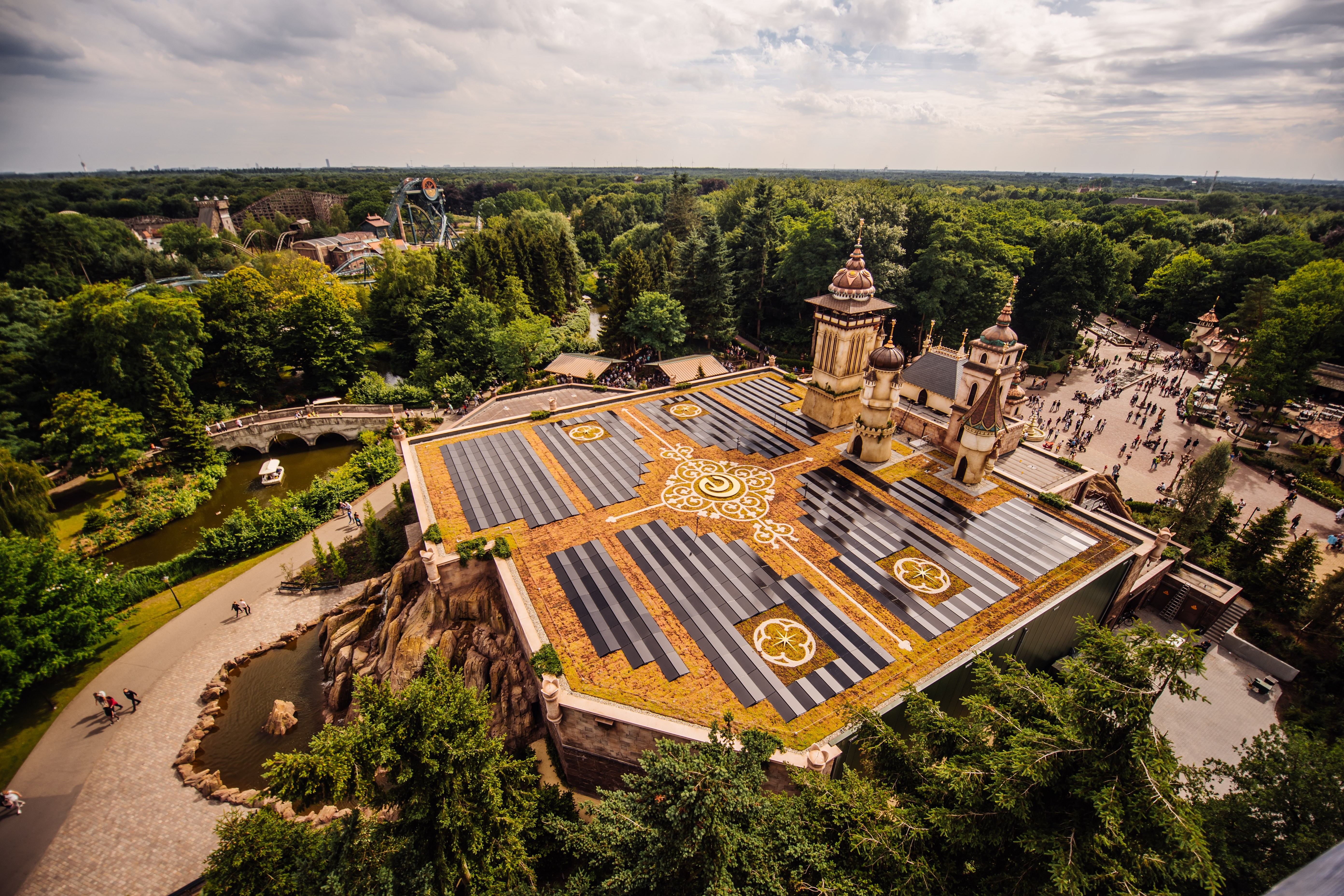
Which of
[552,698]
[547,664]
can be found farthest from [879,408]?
[552,698]

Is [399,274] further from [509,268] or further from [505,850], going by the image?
[505,850]

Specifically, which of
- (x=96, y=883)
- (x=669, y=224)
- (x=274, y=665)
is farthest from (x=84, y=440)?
(x=669, y=224)

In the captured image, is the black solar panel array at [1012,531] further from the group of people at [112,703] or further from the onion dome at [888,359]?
the group of people at [112,703]

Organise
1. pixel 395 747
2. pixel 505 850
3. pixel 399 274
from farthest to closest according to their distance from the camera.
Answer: pixel 399 274, pixel 505 850, pixel 395 747

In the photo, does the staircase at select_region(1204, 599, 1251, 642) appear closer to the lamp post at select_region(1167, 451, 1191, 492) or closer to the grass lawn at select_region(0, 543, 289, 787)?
the lamp post at select_region(1167, 451, 1191, 492)

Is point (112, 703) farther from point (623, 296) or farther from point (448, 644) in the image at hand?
point (623, 296)

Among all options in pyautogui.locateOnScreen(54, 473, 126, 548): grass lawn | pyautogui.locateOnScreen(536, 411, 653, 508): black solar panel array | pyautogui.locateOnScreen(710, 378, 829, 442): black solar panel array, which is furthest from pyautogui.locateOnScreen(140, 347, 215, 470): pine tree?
pyautogui.locateOnScreen(710, 378, 829, 442): black solar panel array

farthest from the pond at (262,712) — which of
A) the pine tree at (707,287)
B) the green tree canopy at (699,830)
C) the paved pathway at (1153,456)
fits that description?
the paved pathway at (1153,456)

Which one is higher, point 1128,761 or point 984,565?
point 1128,761
